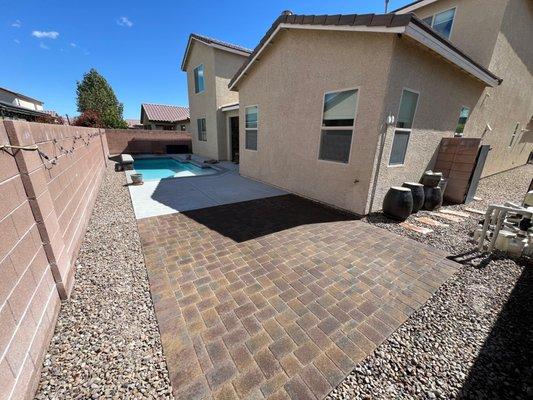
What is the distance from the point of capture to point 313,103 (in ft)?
19.1

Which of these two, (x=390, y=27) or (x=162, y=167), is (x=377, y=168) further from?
(x=162, y=167)

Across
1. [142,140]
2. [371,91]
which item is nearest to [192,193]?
[371,91]

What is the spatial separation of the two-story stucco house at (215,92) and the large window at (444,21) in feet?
28.5

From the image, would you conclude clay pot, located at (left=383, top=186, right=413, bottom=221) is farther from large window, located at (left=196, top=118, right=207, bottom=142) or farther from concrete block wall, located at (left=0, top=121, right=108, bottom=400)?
large window, located at (left=196, top=118, right=207, bottom=142)

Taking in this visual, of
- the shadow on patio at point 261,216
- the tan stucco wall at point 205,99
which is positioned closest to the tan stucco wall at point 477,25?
the shadow on patio at point 261,216

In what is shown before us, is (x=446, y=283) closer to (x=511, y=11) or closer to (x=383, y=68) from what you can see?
(x=383, y=68)

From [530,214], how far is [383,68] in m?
3.52

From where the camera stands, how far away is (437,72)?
5438 millimetres

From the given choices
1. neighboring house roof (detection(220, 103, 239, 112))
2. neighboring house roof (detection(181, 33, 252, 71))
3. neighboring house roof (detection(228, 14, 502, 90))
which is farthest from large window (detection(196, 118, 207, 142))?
neighboring house roof (detection(228, 14, 502, 90))

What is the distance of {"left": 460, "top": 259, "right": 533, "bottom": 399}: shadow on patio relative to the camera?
1.76 metres

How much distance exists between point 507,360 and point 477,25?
32.3 feet

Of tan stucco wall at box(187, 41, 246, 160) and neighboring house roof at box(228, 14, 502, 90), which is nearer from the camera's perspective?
neighboring house roof at box(228, 14, 502, 90)

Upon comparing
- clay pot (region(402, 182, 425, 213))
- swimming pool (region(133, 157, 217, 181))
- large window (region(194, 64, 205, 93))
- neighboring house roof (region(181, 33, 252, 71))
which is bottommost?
swimming pool (region(133, 157, 217, 181))

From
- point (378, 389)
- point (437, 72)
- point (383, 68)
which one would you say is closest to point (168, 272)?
point (378, 389)
